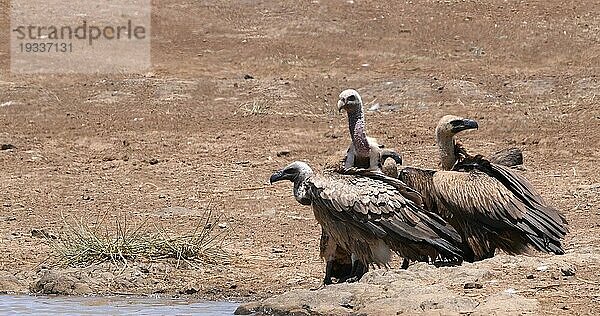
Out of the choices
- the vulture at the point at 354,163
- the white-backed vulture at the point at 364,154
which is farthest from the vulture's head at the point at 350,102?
the white-backed vulture at the point at 364,154

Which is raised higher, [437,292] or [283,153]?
[283,153]

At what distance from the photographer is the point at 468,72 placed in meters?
17.5

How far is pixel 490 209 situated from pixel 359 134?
1.54 m

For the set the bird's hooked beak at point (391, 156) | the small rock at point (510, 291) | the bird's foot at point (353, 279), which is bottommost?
the bird's foot at point (353, 279)

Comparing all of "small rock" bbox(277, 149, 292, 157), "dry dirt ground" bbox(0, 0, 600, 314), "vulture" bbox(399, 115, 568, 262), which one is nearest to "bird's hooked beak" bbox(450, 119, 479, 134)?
"vulture" bbox(399, 115, 568, 262)

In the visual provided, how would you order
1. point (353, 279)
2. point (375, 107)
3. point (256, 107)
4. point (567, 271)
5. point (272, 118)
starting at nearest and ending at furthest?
point (567, 271) < point (353, 279) < point (272, 118) < point (256, 107) < point (375, 107)

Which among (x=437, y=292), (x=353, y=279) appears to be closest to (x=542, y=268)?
(x=437, y=292)

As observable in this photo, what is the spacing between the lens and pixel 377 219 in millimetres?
7562

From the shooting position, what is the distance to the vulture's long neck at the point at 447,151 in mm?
8492

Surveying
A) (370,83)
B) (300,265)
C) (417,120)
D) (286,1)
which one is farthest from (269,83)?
(300,265)

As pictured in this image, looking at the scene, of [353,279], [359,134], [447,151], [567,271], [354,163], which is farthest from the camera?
[359,134]

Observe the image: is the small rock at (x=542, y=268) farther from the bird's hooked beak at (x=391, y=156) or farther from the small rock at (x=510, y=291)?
the bird's hooked beak at (x=391, y=156)

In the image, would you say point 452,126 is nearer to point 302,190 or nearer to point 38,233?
point 302,190

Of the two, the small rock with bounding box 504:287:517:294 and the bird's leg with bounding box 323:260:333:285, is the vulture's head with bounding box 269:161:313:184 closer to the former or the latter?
the bird's leg with bounding box 323:260:333:285
